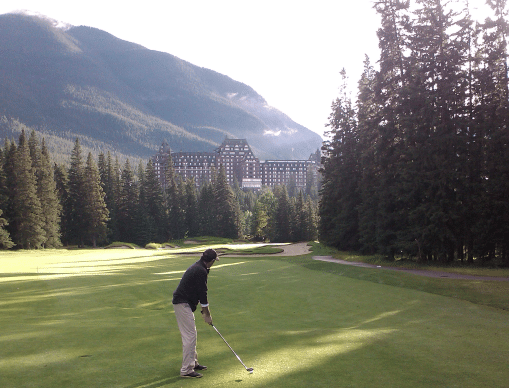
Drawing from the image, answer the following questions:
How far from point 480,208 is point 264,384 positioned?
88.8 ft

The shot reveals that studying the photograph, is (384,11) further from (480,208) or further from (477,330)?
(477,330)

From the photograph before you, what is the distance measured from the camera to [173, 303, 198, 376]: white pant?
7.58 meters

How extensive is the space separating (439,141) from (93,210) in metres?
61.2

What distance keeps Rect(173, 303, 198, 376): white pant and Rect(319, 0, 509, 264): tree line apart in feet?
84.1

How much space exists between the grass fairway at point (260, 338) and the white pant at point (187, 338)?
271 mm

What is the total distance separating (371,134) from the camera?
3922 centimetres

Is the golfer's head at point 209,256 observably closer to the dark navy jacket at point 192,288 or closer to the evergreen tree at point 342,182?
the dark navy jacket at point 192,288

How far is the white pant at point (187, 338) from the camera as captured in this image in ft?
24.9

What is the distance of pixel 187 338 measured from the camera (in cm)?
788

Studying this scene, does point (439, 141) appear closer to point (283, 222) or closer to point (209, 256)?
point (209, 256)

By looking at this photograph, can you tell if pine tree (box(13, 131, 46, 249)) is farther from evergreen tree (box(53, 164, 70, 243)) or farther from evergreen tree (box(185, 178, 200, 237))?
evergreen tree (box(185, 178, 200, 237))

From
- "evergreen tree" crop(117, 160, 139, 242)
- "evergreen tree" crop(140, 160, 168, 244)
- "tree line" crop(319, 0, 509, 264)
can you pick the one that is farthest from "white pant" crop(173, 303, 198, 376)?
"evergreen tree" crop(140, 160, 168, 244)

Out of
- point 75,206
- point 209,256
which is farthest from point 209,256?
point 75,206

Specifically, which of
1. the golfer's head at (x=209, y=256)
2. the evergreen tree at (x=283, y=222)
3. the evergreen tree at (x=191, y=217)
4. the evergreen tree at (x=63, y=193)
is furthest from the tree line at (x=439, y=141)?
the evergreen tree at (x=191, y=217)
